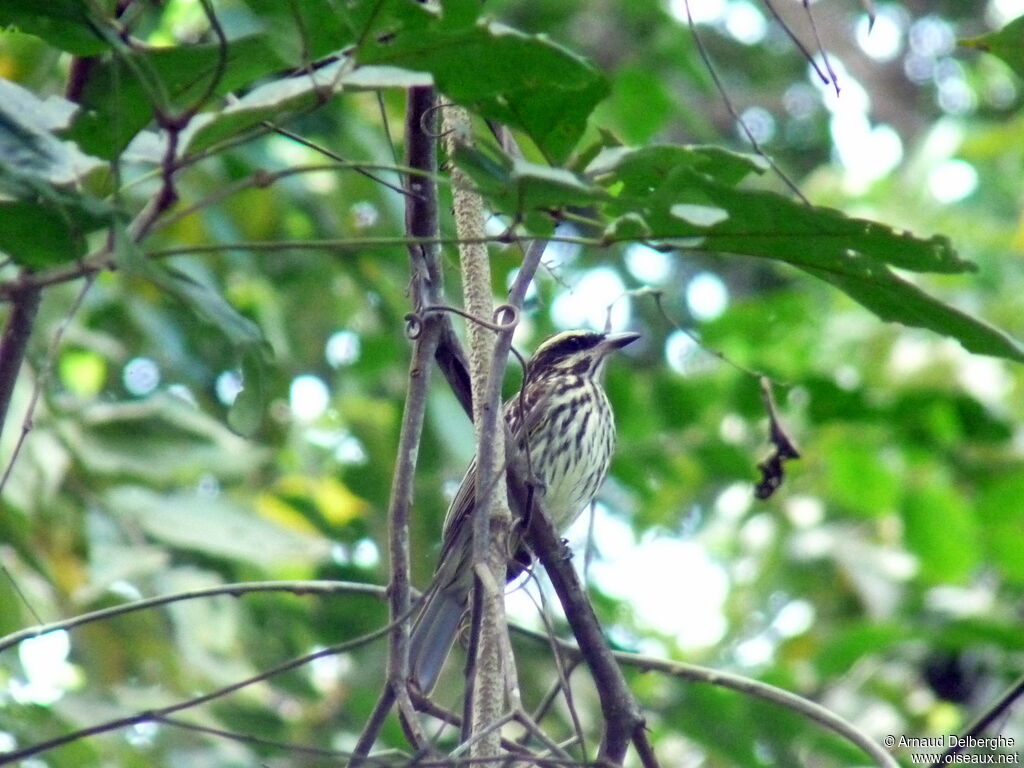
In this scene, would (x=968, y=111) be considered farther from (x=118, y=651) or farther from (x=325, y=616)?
(x=118, y=651)

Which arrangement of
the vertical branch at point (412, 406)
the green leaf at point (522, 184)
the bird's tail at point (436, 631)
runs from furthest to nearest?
1. the bird's tail at point (436, 631)
2. the vertical branch at point (412, 406)
3. the green leaf at point (522, 184)

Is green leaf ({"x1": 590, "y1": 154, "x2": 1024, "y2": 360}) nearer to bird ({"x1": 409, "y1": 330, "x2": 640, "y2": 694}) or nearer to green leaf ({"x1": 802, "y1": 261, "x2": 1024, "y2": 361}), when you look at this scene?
green leaf ({"x1": 802, "y1": 261, "x2": 1024, "y2": 361})

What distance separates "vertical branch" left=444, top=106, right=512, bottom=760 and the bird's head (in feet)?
8.01

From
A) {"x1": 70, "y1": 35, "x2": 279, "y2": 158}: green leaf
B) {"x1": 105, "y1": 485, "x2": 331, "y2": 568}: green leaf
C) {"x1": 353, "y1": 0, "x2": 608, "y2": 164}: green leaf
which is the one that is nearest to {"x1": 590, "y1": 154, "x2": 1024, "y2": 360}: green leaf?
→ {"x1": 353, "y1": 0, "x2": 608, "y2": 164}: green leaf

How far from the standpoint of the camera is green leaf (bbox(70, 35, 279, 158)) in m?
1.42

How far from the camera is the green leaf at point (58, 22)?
1.39 metres

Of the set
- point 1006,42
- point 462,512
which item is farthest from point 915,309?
point 462,512

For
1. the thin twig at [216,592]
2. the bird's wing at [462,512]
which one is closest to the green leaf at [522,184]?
the thin twig at [216,592]

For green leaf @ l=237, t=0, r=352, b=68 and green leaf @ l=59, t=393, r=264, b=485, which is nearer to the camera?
green leaf @ l=237, t=0, r=352, b=68

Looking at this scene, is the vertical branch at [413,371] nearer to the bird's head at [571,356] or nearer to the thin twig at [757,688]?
the thin twig at [757,688]

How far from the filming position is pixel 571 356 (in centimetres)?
483

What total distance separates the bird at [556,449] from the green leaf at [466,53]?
232 centimetres

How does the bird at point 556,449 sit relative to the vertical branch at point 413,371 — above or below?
above

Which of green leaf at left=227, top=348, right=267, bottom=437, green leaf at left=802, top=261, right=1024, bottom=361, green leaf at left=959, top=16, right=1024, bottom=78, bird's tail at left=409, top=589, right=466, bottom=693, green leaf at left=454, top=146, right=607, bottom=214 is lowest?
green leaf at left=227, top=348, right=267, bottom=437
